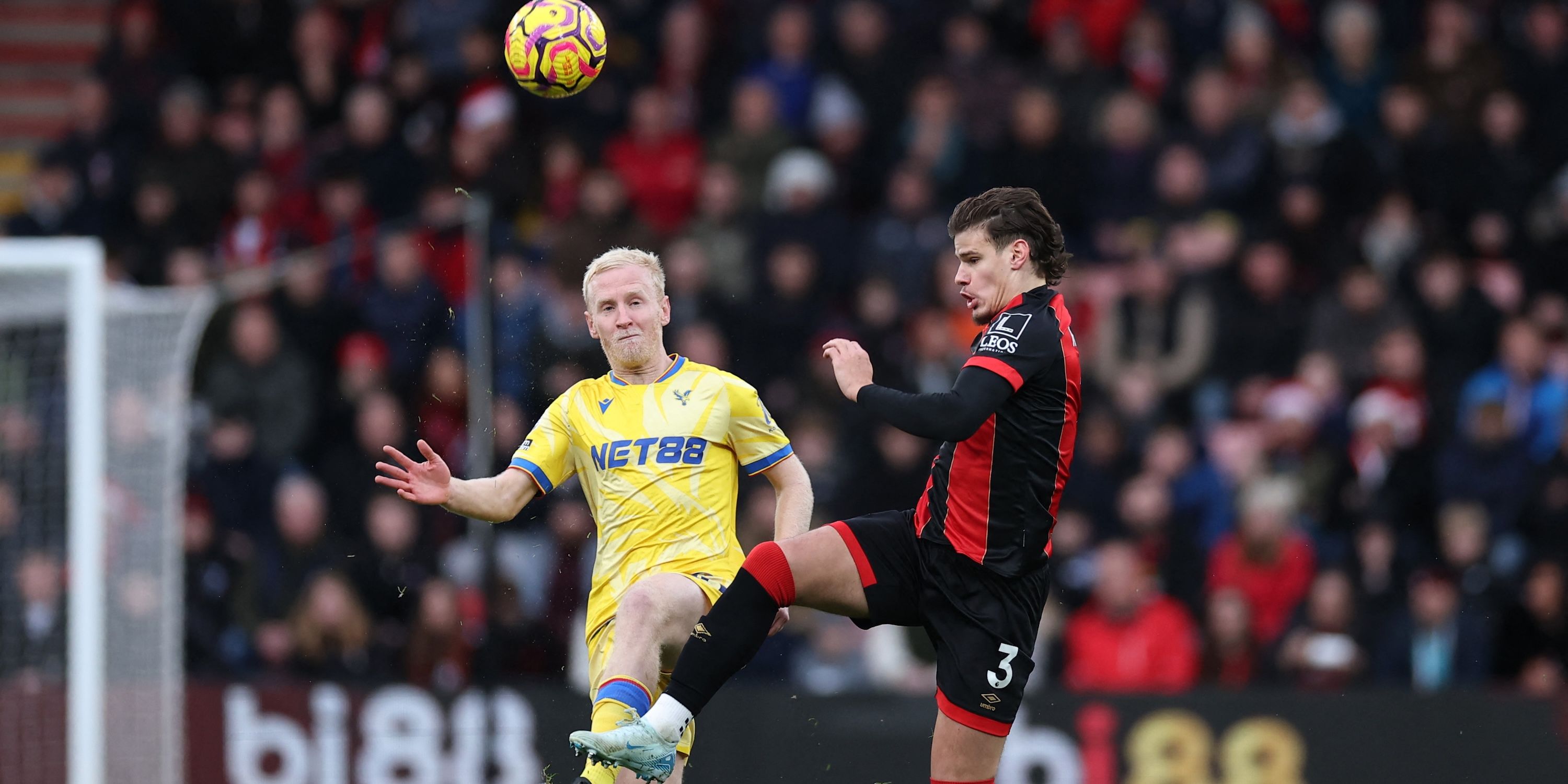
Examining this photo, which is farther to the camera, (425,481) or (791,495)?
(791,495)

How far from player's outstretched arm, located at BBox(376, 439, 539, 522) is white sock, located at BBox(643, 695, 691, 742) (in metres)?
0.94

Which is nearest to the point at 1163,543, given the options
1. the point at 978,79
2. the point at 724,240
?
the point at 724,240

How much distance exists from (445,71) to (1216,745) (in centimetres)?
666

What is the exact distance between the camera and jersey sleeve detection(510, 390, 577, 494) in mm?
6449

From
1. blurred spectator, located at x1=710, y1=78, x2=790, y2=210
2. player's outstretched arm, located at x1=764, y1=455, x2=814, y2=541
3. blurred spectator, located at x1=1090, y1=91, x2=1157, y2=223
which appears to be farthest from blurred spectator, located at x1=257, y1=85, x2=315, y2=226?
player's outstretched arm, located at x1=764, y1=455, x2=814, y2=541

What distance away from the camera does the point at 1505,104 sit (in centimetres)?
1206

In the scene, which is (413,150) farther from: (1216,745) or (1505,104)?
(1505,104)

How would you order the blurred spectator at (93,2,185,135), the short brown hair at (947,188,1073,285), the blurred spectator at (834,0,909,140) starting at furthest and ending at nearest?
the blurred spectator at (93,2,185,135) < the blurred spectator at (834,0,909,140) < the short brown hair at (947,188,1073,285)

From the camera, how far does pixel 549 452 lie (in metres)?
6.48

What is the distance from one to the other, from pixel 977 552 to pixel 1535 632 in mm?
5370

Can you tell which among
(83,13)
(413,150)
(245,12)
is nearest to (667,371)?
(413,150)

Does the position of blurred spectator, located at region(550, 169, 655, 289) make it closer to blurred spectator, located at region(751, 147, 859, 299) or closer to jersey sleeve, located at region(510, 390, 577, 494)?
blurred spectator, located at region(751, 147, 859, 299)

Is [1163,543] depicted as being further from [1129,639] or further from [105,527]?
[105,527]

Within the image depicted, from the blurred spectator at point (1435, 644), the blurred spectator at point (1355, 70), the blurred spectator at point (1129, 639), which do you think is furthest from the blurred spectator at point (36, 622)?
the blurred spectator at point (1355, 70)
